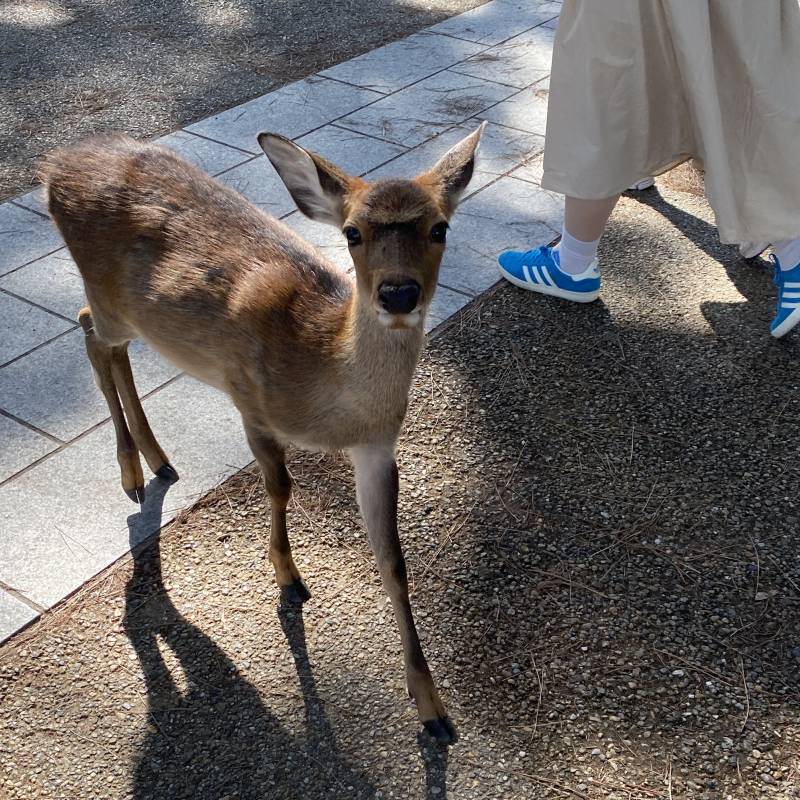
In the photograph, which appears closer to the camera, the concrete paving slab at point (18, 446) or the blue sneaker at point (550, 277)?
the concrete paving slab at point (18, 446)

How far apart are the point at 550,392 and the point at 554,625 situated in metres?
1.24

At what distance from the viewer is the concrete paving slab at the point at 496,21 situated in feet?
24.1

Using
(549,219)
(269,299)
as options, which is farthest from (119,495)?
(549,219)

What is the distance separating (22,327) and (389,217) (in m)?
2.29

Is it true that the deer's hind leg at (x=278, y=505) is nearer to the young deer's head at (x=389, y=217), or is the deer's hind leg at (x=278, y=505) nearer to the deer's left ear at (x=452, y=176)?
the young deer's head at (x=389, y=217)

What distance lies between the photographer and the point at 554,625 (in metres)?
3.06

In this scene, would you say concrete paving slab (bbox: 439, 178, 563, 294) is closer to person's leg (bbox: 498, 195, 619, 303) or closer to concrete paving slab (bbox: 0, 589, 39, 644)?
person's leg (bbox: 498, 195, 619, 303)

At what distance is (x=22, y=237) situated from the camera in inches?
191

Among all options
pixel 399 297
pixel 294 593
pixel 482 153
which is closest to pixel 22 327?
pixel 294 593

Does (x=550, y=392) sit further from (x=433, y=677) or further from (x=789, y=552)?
(x=433, y=677)

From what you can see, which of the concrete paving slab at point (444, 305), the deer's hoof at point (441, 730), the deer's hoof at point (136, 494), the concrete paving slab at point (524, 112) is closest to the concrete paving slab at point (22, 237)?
the deer's hoof at point (136, 494)

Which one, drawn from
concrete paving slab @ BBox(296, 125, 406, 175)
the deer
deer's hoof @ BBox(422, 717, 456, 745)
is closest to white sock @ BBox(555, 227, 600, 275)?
concrete paving slab @ BBox(296, 125, 406, 175)

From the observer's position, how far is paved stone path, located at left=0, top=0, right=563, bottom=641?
339cm

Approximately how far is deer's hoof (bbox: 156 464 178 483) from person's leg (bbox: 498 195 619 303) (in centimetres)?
189
